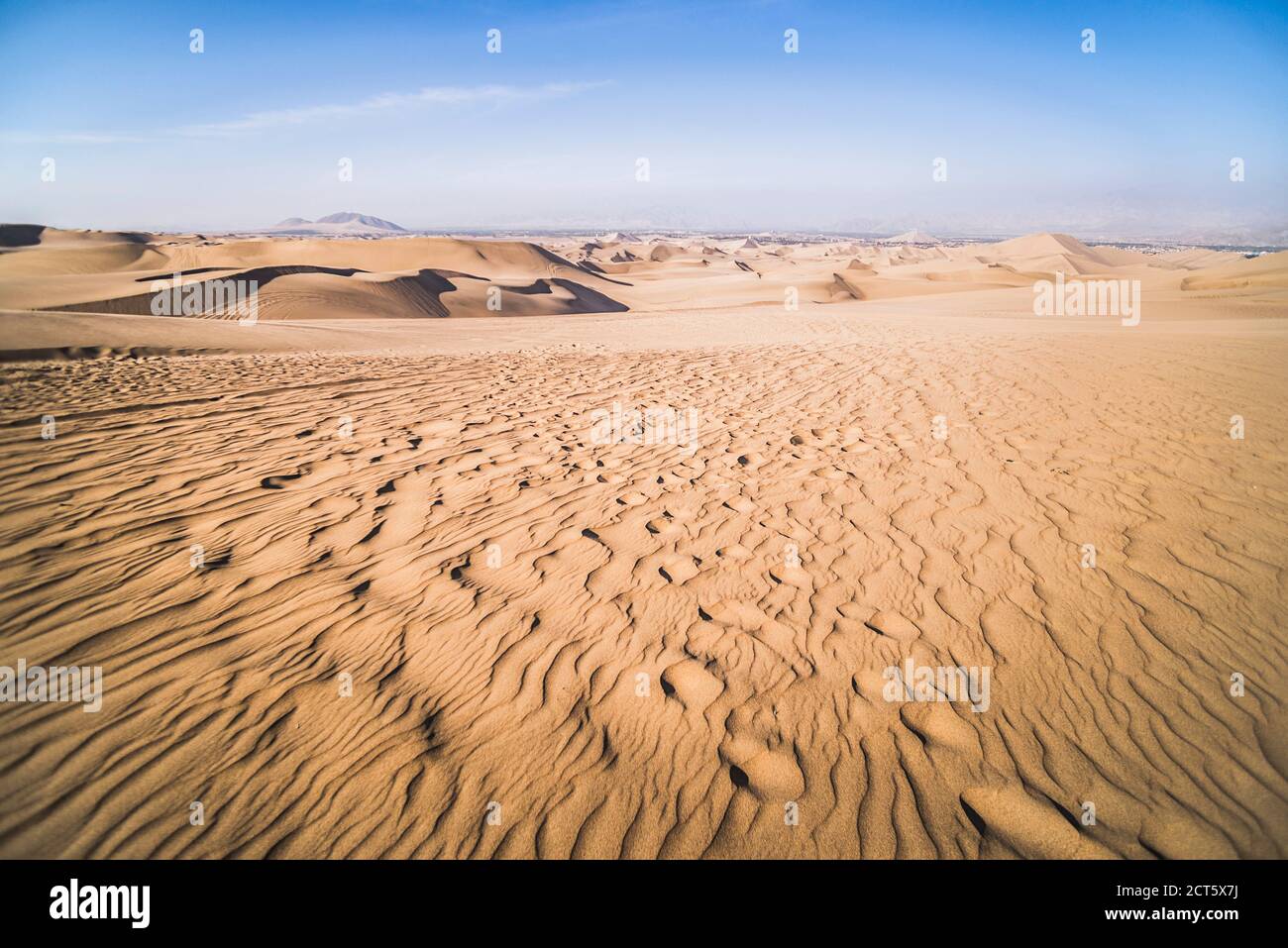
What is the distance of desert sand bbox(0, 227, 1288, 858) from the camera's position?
226 centimetres

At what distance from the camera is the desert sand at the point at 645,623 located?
2256 millimetres

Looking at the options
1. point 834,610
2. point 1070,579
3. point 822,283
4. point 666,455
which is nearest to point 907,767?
point 834,610

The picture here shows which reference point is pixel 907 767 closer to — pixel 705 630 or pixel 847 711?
pixel 847 711

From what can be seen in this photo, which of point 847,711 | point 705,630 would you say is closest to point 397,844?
point 705,630

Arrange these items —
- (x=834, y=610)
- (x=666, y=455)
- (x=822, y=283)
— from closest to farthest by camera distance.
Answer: (x=834, y=610), (x=666, y=455), (x=822, y=283)

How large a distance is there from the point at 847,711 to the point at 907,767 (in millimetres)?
340

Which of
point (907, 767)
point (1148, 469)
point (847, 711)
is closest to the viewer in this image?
point (907, 767)

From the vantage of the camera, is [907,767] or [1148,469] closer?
[907,767]

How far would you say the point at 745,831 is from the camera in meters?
2.21

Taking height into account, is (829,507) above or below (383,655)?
above

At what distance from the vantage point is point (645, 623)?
331cm
